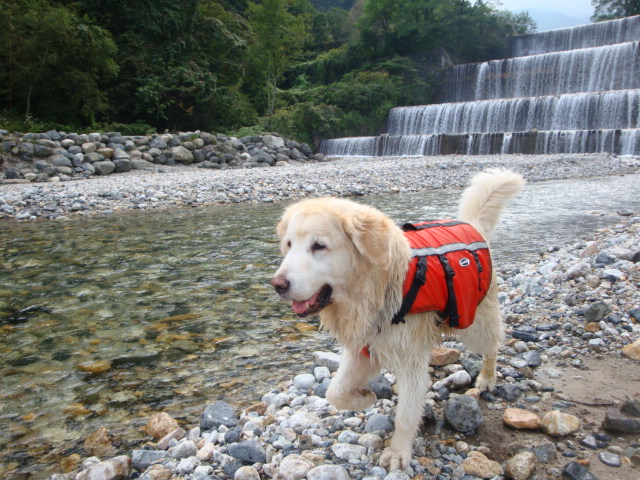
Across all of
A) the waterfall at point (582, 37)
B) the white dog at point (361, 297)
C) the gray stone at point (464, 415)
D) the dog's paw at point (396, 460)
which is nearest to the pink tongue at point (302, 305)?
the white dog at point (361, 297)

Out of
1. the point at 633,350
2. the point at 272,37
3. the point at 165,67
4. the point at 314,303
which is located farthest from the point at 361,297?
the point at 272,37

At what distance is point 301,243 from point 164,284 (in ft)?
12.8

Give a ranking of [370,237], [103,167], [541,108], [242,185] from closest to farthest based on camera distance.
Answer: [370,237]
[242,185]
[103,167]
[541,108]

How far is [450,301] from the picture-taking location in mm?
2607

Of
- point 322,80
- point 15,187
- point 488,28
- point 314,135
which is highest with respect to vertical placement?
point 488,28

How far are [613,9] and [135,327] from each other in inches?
2162

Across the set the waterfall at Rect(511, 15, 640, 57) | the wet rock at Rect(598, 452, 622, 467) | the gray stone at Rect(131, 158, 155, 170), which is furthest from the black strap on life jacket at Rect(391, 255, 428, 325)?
the waterfall at Rect(511, 15, 640, 57)

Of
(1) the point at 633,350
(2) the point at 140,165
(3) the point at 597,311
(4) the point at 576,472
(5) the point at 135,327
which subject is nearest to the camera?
(4) the point at 576,472

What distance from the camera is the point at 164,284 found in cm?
579

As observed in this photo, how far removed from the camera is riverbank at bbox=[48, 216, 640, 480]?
92.2 inches

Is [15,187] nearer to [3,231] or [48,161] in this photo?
[48,161]

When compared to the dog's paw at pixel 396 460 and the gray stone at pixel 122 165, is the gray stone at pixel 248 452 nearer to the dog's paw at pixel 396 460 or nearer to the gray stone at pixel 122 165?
the dog's paw at pixel 396 460

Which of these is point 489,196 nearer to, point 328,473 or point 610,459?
point 610,459

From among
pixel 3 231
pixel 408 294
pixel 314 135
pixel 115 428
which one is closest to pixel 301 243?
pixel 408 294
